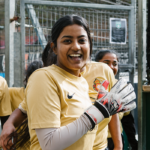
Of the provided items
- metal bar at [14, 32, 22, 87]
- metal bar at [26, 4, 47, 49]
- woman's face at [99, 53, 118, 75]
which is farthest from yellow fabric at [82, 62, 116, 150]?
metal bar at [26, 4, 47, 49]

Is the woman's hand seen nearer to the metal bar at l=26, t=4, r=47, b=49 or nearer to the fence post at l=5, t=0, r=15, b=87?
the fence post at l=5, t=0, r=15, b=87

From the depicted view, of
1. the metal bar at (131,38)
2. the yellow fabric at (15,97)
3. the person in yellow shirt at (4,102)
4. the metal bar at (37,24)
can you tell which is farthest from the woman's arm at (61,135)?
the metal bar at (131,38)

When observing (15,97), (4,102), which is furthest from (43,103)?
(15,97)

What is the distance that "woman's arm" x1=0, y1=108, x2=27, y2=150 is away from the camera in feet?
5.06

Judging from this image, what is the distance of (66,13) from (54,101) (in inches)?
98.5

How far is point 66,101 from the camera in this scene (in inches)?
50.8

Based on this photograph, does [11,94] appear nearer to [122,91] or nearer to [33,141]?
[33,141]

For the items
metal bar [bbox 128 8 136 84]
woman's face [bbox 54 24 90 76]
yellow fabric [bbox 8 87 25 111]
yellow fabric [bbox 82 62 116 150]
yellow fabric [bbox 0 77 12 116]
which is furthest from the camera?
metal bar [bbox 128 8 136 84]

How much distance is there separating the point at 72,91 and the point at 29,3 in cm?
223

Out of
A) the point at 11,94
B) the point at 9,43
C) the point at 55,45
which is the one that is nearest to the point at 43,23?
the point at 9,43

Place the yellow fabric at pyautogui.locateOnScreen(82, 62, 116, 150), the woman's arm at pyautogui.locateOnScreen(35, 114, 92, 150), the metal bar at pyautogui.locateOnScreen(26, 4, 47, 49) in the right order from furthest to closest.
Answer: the metal bar at pyautogui.locateOnScreen(26, 4, 47, 49) → the yellow fabric at pyautogui.locateOnScreen(82, 62, 116, 150) → the woman's arm at pyautogui.locateOnScreen(35, 114, 92, 150)

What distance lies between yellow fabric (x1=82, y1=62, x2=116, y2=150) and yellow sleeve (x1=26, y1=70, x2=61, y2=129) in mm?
649

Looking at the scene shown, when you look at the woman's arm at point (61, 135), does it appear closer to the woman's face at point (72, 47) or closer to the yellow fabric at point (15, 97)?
the woman's face at point (72, 47)

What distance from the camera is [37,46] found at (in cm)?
336
